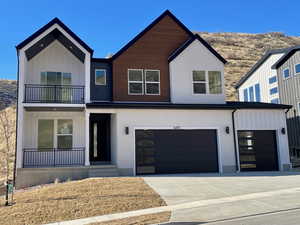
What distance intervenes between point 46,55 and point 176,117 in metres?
8.59

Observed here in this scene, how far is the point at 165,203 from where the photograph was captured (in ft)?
28.6

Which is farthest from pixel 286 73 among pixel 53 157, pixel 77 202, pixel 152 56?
pixel 77 202

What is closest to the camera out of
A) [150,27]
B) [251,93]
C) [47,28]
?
[47,28]

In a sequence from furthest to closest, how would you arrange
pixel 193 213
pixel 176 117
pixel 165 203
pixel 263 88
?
→ pixel 263 88
pixel 176 117
pixel 165 203
pixel 193 213

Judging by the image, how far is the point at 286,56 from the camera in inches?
894

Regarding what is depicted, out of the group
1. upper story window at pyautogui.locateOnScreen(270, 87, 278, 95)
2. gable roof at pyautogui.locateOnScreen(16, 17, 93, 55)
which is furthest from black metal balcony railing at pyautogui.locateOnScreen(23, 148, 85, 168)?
upper story window at pyautogui.locateOnScreen(270, 87, 278, 95)

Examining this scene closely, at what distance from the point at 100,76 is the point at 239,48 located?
62039mm

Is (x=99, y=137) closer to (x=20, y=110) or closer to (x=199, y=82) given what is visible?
(x=20, y=110)

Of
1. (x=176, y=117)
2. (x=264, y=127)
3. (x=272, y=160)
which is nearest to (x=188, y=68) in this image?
(x=176, y=117)

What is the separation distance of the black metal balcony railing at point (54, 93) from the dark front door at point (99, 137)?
1.58 metres

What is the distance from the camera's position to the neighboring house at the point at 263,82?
24.6 metres

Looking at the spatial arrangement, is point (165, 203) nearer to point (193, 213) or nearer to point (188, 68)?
point (193, 213)

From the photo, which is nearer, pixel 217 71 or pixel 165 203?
pixel 165 203

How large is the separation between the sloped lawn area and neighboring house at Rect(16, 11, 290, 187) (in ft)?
11.8
